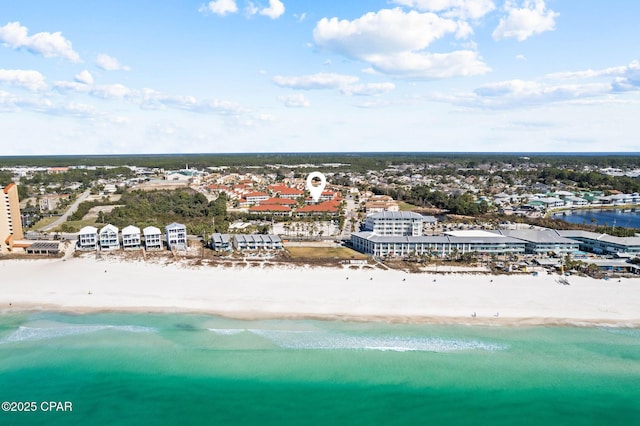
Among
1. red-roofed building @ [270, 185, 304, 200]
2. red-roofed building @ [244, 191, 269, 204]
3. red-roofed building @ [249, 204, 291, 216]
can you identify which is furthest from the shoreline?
red-roofed building @ [270, 185, 304, 200]

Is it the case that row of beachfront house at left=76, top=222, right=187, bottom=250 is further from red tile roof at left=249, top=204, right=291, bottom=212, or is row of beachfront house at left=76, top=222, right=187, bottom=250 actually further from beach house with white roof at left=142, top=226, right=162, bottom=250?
red tile roof at left=249, top=204, right=291, bottom=212

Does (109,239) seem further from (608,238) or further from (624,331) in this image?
(608,238)

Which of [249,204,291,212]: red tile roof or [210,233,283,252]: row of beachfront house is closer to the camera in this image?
[210,233,283,252]: row of beachfront house

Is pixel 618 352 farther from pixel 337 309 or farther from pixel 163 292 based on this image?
pixel 163 292

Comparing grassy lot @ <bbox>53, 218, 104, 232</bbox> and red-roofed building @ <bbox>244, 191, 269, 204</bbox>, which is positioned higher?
red-roofed building @ <bbox>244, 191, 269, 204</bbox>

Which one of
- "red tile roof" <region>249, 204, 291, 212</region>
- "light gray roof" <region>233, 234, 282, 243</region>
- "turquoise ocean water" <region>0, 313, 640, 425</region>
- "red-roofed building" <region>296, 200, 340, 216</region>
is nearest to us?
"turquoise ocean water" <region>0, 313, 640, 425</region>

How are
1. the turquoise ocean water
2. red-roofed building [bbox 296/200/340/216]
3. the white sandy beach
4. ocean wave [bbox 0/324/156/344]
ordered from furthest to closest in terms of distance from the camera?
red-roofed building [bbox 296/200/340/216]
the white sandy beach
ocean wave [bbox 0/324/156/344]
the turquoise ocean water

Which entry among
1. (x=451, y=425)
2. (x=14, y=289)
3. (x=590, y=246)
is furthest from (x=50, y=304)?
(x=590, y=246)

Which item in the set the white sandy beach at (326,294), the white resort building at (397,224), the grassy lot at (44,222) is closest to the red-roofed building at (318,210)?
the white resort building at (397,224)
